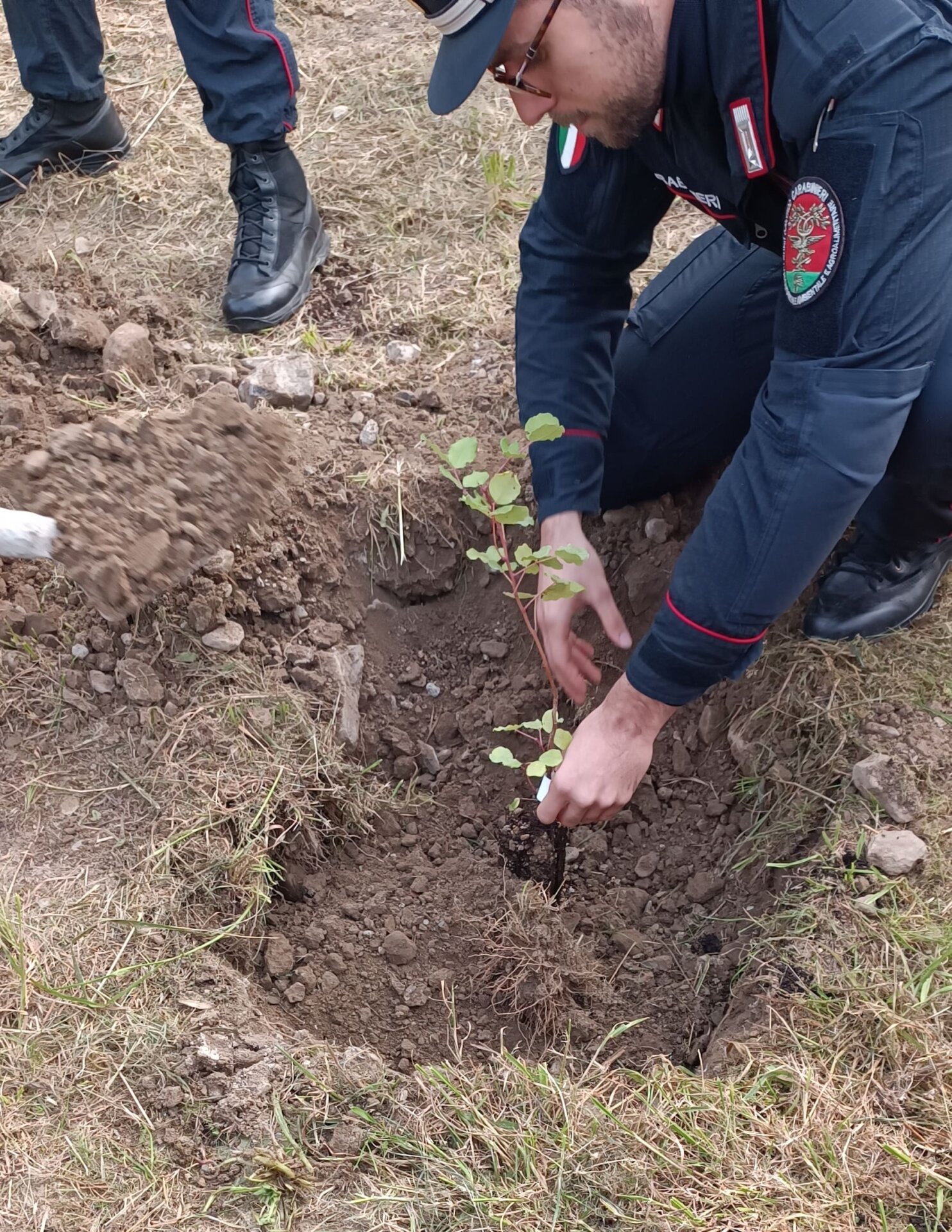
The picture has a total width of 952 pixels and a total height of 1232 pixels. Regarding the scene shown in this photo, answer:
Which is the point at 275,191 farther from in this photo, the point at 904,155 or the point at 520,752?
the point at 904,155

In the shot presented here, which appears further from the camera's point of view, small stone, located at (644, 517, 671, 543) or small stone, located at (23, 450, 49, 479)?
small stone, located at (644, 517, 671, 543)

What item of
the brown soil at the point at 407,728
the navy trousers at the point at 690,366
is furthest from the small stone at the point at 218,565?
the navy trousers at the point at 690,366

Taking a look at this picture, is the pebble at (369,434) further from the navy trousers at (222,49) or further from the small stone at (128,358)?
the navy trousers at (222,49)

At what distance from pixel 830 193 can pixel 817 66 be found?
17 cm

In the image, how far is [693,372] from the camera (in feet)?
8.23

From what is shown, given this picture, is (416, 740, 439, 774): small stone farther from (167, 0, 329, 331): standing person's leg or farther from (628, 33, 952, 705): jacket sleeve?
(167, 0, 329, 331): standing person's leg

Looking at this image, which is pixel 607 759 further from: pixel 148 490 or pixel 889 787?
pixel 148 490

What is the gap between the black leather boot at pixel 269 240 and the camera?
10.1ft

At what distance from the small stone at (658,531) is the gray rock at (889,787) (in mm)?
721

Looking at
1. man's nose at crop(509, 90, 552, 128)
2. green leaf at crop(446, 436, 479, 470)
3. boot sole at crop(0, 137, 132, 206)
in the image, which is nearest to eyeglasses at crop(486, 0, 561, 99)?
man's nose at crop(509, 90, 552, 128)

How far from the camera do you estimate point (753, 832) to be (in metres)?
2.10

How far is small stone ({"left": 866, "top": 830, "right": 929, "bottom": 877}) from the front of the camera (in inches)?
73.7

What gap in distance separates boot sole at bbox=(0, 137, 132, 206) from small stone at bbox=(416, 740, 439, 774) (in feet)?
7.86

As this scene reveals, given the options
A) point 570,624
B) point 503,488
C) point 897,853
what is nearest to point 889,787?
point 897,853
